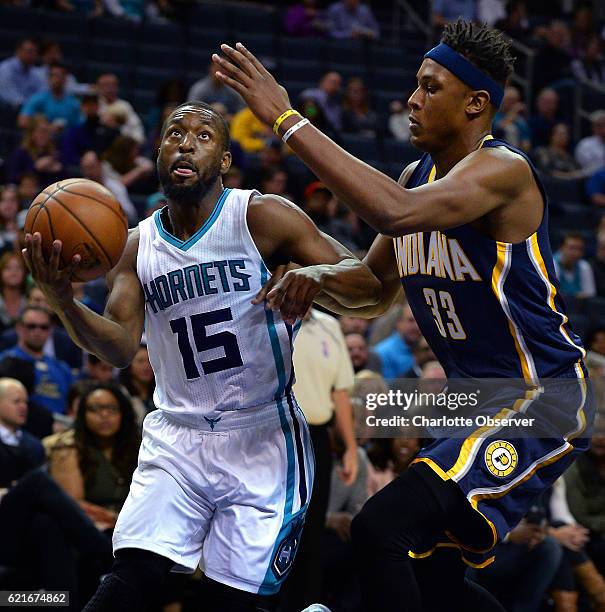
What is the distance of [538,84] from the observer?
50.1ft

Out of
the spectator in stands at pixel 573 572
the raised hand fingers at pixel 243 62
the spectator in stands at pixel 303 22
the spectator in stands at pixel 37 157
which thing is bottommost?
the spectator in stands at pixel 573 572

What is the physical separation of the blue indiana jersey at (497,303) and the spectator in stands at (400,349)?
469 cm

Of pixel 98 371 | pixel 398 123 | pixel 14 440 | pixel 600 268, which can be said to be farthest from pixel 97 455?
pixel 398 123

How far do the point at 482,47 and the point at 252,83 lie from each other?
90 cm

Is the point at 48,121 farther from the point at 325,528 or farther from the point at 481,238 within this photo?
the point at 481,238

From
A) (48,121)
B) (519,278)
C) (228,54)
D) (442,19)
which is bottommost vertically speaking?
(519,278)

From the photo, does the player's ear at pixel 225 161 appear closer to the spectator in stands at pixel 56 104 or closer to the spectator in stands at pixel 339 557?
the spectator in stands at pixel 339 557

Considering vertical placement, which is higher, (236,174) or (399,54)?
(399,54)

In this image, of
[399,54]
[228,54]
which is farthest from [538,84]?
[228,54]

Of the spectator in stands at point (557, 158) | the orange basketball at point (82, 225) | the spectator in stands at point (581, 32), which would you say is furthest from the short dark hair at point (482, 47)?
the spectator in stands at point (581, 32)

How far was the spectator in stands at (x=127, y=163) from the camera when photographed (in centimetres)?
1080

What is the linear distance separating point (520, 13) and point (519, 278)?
494 inches

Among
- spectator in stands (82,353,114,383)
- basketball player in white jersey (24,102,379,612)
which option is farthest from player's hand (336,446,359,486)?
basketball player in white jersey (24,102,379,612)

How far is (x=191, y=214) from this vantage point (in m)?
4.36
